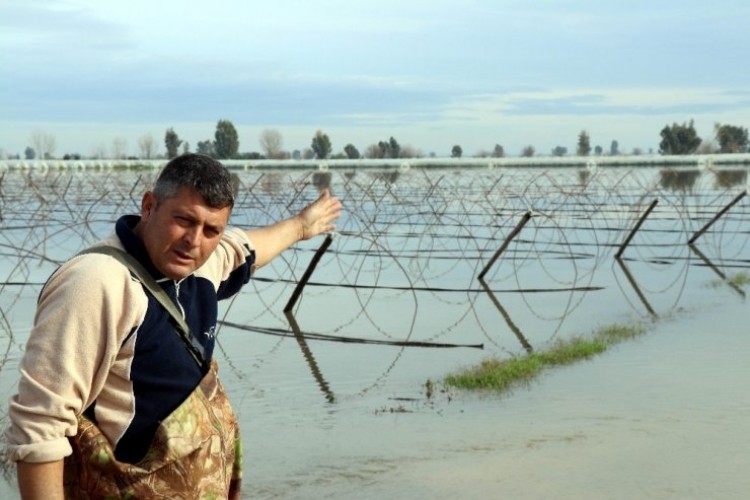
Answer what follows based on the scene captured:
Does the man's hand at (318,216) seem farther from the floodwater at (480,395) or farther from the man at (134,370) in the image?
the floodwater at (480,395)

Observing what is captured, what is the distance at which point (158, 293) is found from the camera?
188 cm

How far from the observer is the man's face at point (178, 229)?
6.17ft

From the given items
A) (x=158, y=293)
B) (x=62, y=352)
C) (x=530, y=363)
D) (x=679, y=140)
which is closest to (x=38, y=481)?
(x=62, y=352)

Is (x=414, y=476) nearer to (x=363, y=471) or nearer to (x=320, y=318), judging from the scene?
(x=363, y=471)

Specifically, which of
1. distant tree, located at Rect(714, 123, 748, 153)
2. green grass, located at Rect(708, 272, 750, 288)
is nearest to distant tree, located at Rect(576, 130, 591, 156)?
distant tree, located at Rect(714, 123, 748, 153)

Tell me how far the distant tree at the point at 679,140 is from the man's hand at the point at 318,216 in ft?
209

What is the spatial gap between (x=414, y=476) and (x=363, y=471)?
0.24m

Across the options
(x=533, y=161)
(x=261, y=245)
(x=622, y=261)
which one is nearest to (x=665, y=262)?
(x=622, y=261)

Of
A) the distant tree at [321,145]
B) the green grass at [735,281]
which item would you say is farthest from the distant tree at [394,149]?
the green grass at [735,281]

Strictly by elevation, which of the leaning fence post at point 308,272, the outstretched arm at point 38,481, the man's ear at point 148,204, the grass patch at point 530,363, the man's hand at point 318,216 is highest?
the man's ear at point 148,204

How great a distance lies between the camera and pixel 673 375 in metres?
6.65

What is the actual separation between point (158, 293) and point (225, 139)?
71501 mm

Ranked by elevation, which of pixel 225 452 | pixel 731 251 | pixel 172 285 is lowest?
pixel 731 251

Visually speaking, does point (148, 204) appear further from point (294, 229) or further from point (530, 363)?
point (530, 363)
